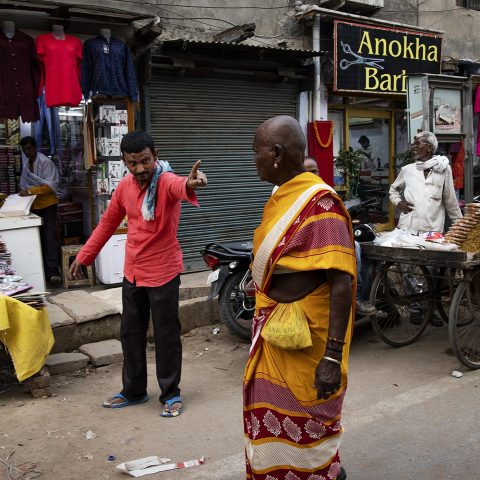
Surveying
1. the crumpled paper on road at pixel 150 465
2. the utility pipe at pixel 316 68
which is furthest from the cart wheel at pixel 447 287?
the utility pipe at pixel 316 68

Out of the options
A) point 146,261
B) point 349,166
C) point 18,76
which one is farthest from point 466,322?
point 349,166

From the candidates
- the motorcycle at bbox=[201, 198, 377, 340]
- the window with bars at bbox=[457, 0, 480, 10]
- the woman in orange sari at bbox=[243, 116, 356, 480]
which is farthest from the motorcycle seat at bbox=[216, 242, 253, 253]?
the window with bars at bbox=[457, 0, 480, 10]

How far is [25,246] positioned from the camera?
6004 millimetres

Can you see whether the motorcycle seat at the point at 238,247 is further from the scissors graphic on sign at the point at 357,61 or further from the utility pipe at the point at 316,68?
the scissors graphic on sign at the point at 357,61

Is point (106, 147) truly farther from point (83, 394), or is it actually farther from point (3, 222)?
point (83, 394)

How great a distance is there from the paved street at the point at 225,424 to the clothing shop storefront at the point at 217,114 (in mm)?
3592

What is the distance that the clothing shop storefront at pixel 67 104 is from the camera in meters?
6.39

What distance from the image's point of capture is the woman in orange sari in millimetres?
2340

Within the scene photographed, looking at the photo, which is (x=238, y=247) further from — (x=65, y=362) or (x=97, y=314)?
(x=65, y=362)

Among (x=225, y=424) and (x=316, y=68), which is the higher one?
(x=316, y=68)

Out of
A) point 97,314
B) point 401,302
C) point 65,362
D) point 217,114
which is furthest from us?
point 217,114

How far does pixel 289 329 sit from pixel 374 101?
366 inches

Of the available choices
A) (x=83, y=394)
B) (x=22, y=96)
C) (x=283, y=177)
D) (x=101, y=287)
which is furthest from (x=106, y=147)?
(x=283, y=177)

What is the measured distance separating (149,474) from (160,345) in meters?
1.07
